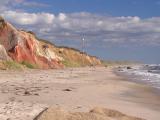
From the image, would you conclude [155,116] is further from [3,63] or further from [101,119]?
[3,63]

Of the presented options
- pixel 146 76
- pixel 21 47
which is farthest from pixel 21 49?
pixel 146 76

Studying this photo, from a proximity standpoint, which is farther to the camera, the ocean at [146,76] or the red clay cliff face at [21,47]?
the red clay cliff face at [21,47]

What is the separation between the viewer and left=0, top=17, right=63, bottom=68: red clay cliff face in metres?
56.1

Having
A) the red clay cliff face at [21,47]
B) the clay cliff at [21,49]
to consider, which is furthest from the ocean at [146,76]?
the clay cliff at [21,49]

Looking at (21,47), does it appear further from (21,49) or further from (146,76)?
(146,76)

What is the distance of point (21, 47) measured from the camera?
5919 centimetres

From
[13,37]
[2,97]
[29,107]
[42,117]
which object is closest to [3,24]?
[13,37]

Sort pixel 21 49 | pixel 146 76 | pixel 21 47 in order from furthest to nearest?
pixel 21 47 < pixel 21 49 < pixel 146 76

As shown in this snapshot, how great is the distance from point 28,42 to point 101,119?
175ft

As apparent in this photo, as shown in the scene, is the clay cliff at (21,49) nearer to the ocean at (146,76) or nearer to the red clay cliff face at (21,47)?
the red clay cliff face at (21,47)

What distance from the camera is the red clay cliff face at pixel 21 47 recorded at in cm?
5606

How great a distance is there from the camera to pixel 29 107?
42.1 ft

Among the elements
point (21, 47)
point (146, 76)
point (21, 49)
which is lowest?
point (146, 76)

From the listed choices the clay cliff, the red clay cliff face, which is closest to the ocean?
the red clay cliff face
